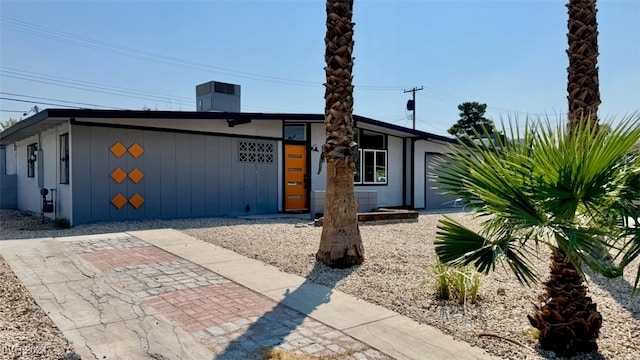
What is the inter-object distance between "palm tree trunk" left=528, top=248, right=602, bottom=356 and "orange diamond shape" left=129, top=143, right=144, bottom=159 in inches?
382

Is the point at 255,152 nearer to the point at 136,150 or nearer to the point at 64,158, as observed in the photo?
the point at 136,150

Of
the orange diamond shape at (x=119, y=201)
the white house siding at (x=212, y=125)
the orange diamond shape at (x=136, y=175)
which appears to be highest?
the white house siding at (x=212, y=125)

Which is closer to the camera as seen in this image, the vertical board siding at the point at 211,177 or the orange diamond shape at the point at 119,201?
the orange diamond shape at the point at 119,201

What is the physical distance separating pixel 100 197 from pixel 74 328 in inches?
284

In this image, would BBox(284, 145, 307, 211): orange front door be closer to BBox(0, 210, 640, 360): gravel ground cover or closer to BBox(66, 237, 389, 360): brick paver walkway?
BBox(0, 210, 640, 360): gravel ground cover

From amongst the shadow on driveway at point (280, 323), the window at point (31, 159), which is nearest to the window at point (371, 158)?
the shadow on driveway at point (280, 323)

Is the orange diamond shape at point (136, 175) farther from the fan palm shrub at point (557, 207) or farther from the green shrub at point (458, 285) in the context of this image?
the fan palm shrub at point (557, 207)

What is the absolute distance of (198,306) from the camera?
4.55 meters

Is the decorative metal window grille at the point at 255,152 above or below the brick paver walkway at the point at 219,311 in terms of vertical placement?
above

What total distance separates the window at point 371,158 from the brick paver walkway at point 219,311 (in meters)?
9.38

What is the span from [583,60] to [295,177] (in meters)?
8.83

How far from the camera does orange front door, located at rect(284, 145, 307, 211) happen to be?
1346cm

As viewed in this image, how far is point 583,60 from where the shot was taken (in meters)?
6.21

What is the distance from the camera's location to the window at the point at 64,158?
10367 millimetres
